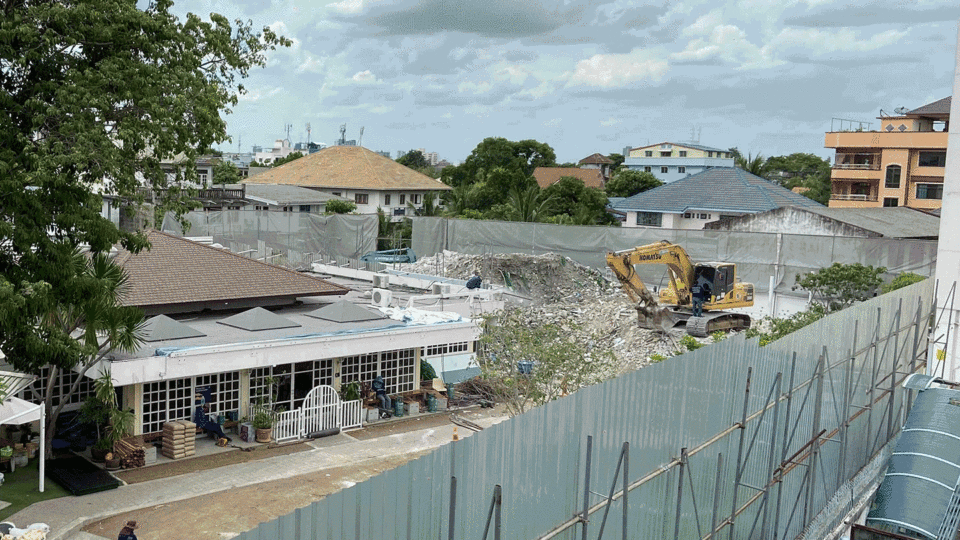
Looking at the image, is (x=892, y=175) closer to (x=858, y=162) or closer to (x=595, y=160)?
(x=858, y=162)

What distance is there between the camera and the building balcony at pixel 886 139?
6421 cm

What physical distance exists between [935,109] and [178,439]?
213ft

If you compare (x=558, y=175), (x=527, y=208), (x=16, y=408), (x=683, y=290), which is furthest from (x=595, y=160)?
(x=16, y=408)

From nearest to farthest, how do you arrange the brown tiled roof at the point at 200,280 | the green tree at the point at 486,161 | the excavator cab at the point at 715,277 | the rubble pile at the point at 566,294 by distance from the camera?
the brown tiled roof at the point at 200,280 < the excavator cab at the point at 715,277 < the rubble pile at the point at 566,294 < the green tree at the point at 486,161

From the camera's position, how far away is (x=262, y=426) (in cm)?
2094

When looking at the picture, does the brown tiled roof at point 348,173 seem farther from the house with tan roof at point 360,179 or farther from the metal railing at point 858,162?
the metal railing at point 858,162

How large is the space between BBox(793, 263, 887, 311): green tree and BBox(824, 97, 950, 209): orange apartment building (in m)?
36.1

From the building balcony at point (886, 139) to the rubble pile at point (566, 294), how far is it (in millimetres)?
36060

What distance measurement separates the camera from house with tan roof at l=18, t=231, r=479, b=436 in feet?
65.4

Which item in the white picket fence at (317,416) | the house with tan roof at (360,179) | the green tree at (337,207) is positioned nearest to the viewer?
the white picket fence at (317,416)

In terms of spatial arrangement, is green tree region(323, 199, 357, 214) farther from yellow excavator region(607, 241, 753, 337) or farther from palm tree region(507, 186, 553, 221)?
yellow excavator region(607, 241, 753, 337)

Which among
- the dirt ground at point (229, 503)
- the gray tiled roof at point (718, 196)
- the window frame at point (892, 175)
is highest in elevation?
the window frame at point (892, 175)

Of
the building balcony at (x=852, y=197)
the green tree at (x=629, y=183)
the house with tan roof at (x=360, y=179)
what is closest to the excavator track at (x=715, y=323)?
the building balcony at (x=852, y=197)

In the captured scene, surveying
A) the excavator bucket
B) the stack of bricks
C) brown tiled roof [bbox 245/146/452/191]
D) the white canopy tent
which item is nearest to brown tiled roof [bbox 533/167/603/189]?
brown tiled roof [bbox 245/146/452/191]
